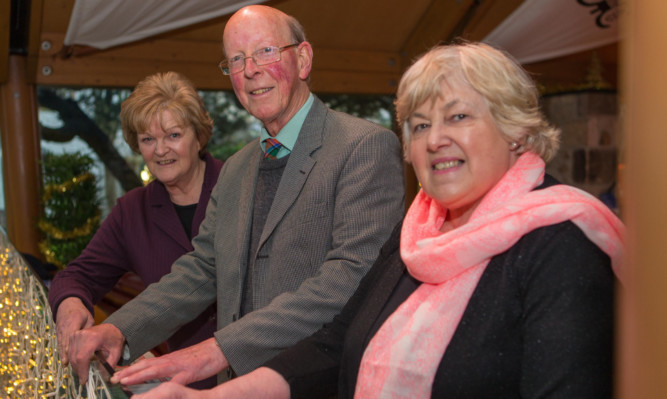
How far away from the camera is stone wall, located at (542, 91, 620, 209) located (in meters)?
6.88

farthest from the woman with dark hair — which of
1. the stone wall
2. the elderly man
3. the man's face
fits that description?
the stone wall

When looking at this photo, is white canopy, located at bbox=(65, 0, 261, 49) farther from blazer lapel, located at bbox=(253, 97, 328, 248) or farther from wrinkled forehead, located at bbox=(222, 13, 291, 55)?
blazer lapel, located at bbox=(253, 97, 328, 248)

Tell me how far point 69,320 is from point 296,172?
78cm

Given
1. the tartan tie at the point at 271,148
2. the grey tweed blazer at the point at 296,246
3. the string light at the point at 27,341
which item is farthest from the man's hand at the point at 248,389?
the tartan tie at the point at 271,148

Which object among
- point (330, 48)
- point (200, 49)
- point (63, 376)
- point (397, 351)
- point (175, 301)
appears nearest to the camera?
point (397, 351)

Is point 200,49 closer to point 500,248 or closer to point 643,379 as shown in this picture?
point 500,248

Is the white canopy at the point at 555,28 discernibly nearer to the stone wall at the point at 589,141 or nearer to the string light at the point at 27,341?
the stone wall at the point at 589,141

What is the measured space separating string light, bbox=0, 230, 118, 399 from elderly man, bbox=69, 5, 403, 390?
0.13 meters

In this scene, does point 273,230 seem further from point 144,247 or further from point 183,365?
point 144,247

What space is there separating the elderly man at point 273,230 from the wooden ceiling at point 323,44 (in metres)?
3.90

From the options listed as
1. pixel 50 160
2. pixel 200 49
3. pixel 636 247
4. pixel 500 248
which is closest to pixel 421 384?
pixel 500 248

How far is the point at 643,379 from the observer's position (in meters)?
0.49

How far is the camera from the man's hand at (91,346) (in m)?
1.48

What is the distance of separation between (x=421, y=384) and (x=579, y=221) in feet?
1.24
